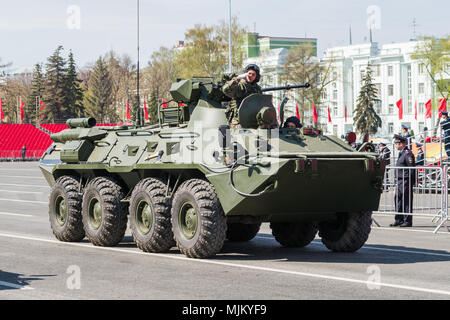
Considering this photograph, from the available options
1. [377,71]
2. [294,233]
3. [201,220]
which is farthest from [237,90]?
[377,71]

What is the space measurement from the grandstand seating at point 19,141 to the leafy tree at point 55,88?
23960 mm

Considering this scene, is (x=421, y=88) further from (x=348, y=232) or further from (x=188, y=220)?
(x=188, y=220)

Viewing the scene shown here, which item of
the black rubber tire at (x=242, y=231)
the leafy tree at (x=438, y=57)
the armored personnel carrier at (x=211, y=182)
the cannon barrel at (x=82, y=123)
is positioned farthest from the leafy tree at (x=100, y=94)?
the black rubber tire at (x=242, y=231)

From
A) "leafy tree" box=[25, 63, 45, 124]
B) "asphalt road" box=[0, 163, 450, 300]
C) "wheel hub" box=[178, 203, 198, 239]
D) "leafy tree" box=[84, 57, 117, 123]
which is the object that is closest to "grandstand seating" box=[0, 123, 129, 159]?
"leafy tree" box=[84, 57, 117, 123]

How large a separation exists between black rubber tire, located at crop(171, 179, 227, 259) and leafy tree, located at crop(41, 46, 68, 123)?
92.9 meters

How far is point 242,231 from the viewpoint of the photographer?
1524 centimetres

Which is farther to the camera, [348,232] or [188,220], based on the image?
[348,232]

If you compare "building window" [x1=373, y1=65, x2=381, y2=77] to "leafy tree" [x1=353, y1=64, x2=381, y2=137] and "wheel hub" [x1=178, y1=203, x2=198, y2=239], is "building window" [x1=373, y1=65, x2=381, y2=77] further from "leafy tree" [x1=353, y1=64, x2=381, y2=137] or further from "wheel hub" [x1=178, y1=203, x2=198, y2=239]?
"wheel hub" [x1=178, y1=203, x2=198, y2=239]

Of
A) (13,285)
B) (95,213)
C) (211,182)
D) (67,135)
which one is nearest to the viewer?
(13,285)

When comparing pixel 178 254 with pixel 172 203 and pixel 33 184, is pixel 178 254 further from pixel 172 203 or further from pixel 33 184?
pixel 33 184

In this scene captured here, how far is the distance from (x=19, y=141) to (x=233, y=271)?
69960 millimetres

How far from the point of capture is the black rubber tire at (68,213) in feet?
50.0

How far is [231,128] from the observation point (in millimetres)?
12945
